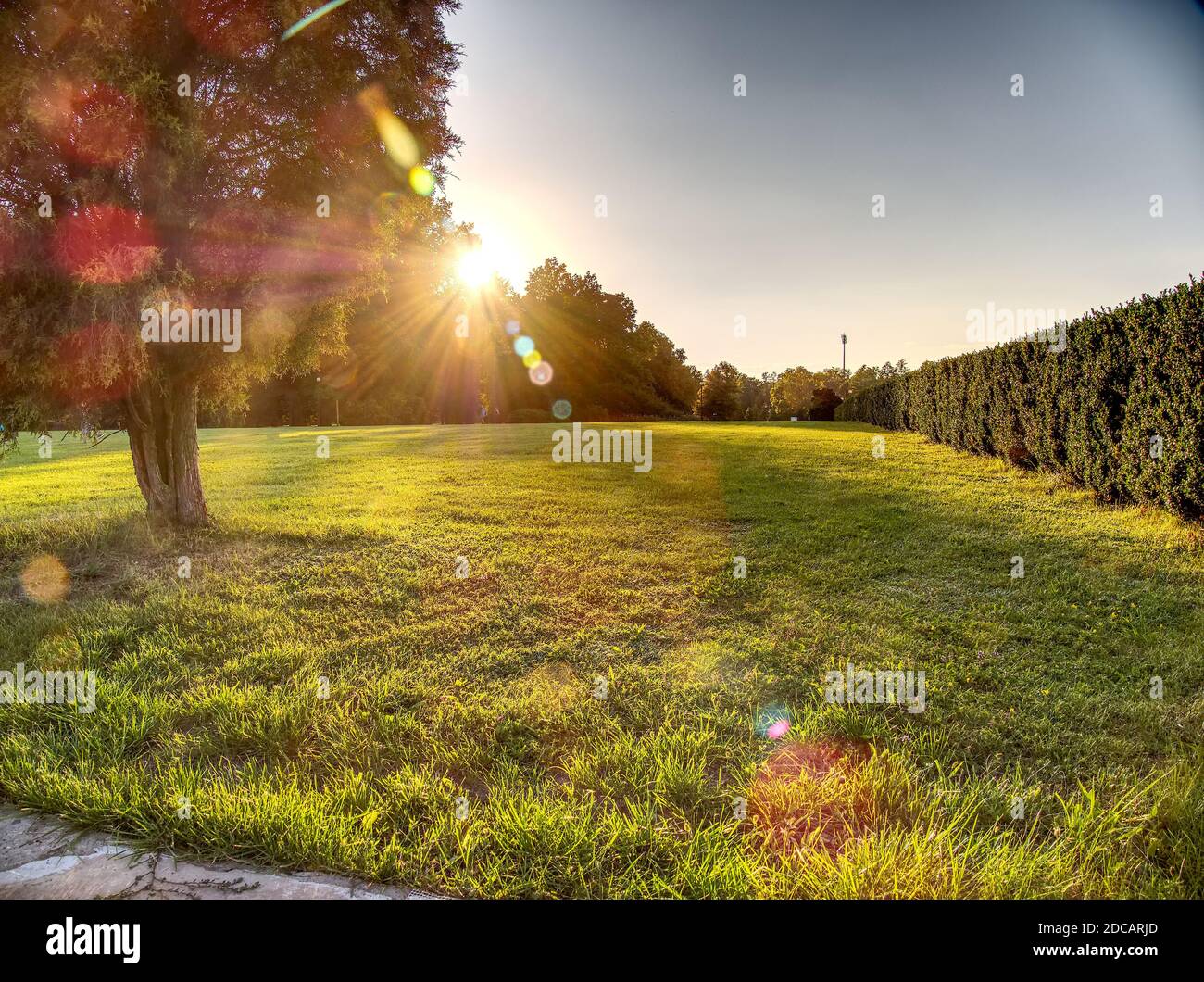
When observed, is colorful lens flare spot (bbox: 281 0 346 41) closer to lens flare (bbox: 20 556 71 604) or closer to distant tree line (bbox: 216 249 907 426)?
lens flare (bbox: 20 556 71 604)

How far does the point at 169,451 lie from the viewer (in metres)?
6.50

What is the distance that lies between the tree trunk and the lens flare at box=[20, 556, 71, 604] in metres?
1.07

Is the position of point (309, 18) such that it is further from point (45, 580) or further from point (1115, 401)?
point (1115, 401)

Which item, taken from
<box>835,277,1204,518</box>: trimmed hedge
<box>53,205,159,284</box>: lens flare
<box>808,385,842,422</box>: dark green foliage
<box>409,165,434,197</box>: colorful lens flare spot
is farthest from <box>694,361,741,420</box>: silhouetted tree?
<box>53,205,159,284</box>: lens flare

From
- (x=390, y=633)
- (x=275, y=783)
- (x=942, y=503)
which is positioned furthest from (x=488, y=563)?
(x=942, y=503)

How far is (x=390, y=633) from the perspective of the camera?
4.02 meters

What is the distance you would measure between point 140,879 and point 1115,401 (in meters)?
9.81

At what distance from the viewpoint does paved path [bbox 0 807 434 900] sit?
183cm

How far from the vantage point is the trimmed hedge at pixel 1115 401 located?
19.0 feet

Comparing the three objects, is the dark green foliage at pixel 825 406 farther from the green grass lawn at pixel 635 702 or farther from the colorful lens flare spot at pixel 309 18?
the colorful lens flare spot at pixel 309 18

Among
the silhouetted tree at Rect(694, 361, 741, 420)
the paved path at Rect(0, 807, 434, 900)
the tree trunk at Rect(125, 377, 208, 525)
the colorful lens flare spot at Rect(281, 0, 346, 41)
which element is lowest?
the paved path at Rect(0, 807, 434, 900)
